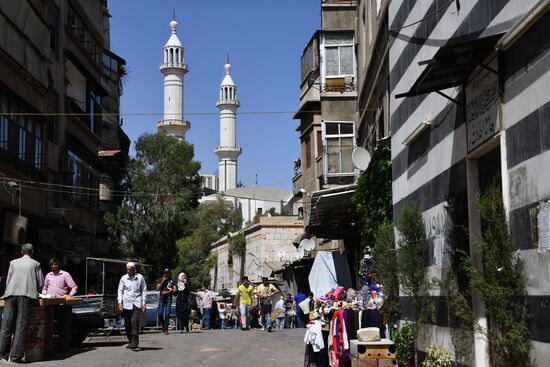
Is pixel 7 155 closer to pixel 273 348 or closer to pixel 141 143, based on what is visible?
pixel 273 348

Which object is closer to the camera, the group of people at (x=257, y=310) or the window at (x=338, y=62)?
the group of people at (x=257, y=310)

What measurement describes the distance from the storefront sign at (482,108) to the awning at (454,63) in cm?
15

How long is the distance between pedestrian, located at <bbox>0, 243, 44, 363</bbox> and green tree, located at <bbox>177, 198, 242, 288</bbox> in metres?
49.6

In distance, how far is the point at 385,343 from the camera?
10.7 metres

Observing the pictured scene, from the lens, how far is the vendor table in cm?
1323

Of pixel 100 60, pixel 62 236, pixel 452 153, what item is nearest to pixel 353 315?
pixel 452 153

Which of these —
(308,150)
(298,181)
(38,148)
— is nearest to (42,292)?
(38,148)

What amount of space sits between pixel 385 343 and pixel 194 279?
60.2 metres

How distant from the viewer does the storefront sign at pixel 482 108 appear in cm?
802

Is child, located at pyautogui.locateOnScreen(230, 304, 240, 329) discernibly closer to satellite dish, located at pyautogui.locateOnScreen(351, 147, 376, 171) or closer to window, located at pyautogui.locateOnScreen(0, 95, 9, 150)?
window, located at pyautogui.locateOnScreen(0, 95, 9, 150)

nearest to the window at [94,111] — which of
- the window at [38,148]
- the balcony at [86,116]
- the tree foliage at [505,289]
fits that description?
the balcony at [86,116]

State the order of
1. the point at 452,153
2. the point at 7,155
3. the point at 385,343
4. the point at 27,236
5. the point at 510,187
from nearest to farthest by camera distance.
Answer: the point at 510,187, the point at 452,153, the point at 385,343, the point at 7,155, the point at 27,236

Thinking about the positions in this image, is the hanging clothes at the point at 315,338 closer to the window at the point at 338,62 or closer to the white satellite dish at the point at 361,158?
the white satellite dish at the point at 361,158

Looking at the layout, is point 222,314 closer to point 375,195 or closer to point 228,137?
point 375,195
